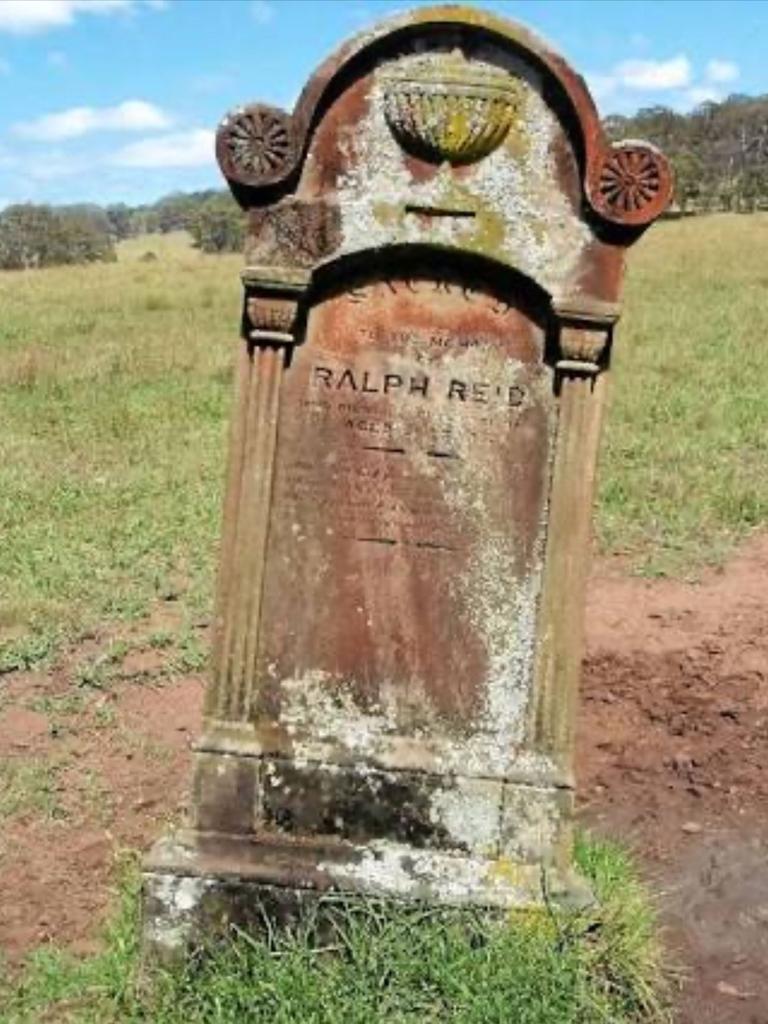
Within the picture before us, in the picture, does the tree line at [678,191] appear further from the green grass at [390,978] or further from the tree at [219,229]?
the green grass at [390,978]

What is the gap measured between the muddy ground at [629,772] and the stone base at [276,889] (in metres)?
0.47

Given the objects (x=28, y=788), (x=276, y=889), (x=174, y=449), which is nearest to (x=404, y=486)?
(x=276, y=889)

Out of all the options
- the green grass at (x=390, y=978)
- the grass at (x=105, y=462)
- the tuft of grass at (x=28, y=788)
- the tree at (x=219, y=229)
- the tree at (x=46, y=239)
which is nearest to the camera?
the green grass at (x=390, y=978)

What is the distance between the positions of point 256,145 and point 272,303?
46cm

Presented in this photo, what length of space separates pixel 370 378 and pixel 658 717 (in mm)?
2975

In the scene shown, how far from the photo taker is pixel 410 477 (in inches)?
174

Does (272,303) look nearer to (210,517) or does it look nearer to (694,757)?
(694,757)

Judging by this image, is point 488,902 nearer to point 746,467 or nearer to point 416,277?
point 416,277

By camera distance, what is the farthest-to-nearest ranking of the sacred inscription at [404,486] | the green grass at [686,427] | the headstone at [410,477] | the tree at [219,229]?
1. the tree at [219,229]
2. the green grass at [686,427]
3. the sacred inscription at [404,486]
4. the headstone at [410,477]

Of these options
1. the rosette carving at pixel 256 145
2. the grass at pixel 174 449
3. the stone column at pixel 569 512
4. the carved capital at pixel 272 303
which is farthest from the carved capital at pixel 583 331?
the grass at pixel 174 449

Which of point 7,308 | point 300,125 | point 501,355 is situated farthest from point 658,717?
point 7,308

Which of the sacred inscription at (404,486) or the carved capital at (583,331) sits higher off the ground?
the carved capital at (583,331)

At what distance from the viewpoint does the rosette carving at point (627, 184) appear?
413 centimetres

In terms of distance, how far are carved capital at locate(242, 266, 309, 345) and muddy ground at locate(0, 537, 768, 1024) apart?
2055mm
